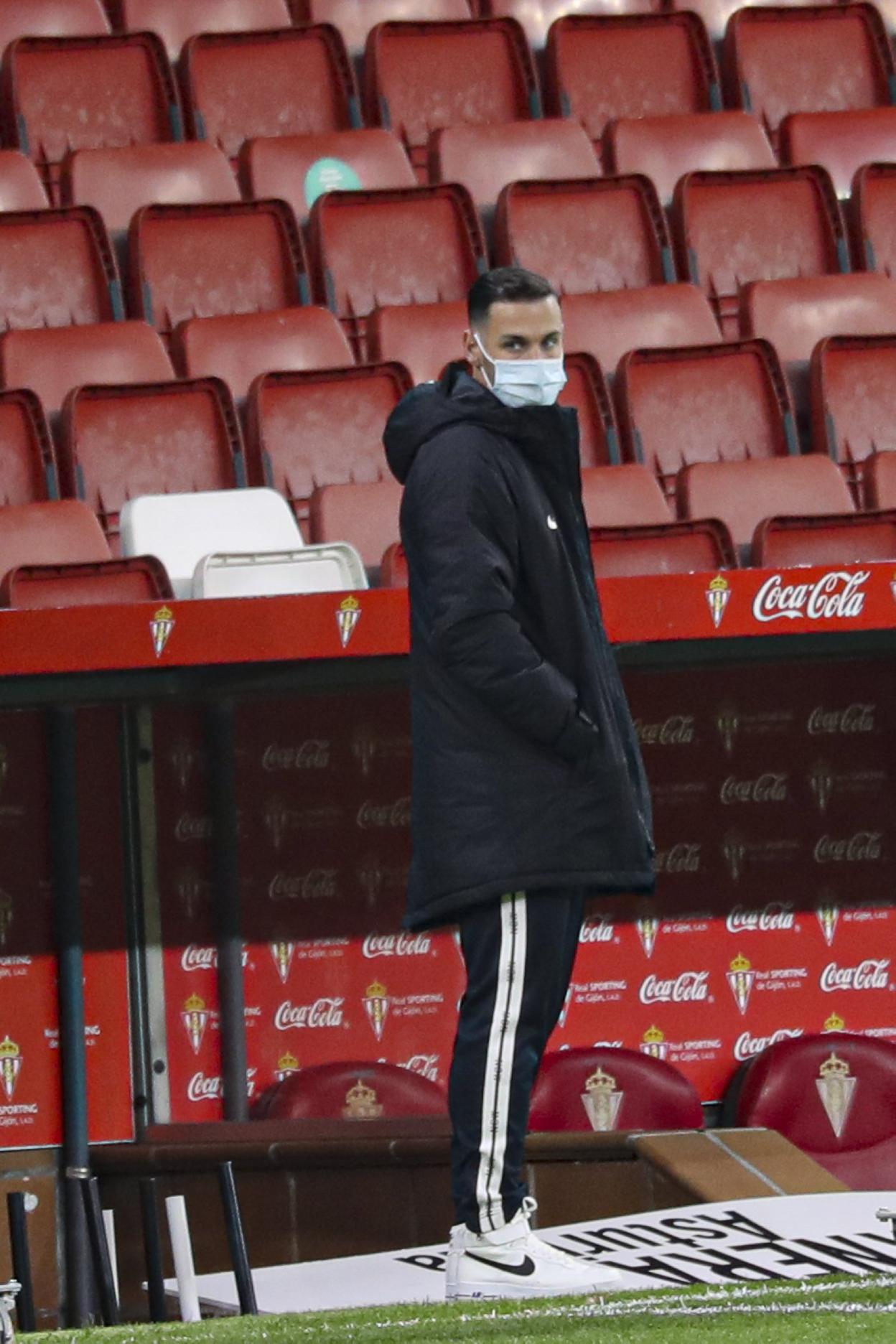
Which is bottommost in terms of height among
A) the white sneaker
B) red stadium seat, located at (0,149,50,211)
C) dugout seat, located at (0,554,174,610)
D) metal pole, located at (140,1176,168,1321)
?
metal pole, located at (140,1176,168,1321)

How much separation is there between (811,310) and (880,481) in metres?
1.14

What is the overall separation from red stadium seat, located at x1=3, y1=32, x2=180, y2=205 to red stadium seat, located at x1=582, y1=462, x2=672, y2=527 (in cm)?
269

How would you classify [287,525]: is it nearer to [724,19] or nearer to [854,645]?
[854,645]

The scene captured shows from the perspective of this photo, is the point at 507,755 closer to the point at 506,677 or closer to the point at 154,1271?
the point at 506,677

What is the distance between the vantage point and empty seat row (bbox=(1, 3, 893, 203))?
8.52m

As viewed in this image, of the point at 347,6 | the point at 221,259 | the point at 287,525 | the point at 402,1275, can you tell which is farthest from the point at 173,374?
the point at 402,1275

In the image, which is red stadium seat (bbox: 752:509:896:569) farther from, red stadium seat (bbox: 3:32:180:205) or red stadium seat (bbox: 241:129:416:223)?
red stadium seat (bbox: 3:32:180:205)

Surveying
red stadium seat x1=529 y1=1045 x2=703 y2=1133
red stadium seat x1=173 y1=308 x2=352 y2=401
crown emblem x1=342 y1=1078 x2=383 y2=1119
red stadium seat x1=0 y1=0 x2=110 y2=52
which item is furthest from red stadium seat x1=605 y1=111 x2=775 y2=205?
crown emblem x1=342 y1=1078 x2=383 y2=1119

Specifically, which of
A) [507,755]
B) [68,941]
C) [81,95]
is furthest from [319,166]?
[507,755]

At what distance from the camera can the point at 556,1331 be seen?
2914 millimetres

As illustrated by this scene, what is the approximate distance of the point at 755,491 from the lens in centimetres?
682

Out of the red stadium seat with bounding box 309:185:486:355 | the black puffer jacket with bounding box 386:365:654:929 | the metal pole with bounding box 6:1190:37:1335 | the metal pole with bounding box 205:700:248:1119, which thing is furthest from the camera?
the red stadium seat with bounding box 309:185:486:355

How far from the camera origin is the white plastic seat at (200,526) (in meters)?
6.29

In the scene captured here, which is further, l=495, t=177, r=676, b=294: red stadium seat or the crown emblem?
l=495, t=177, r=676, b=294: red stadium seat
